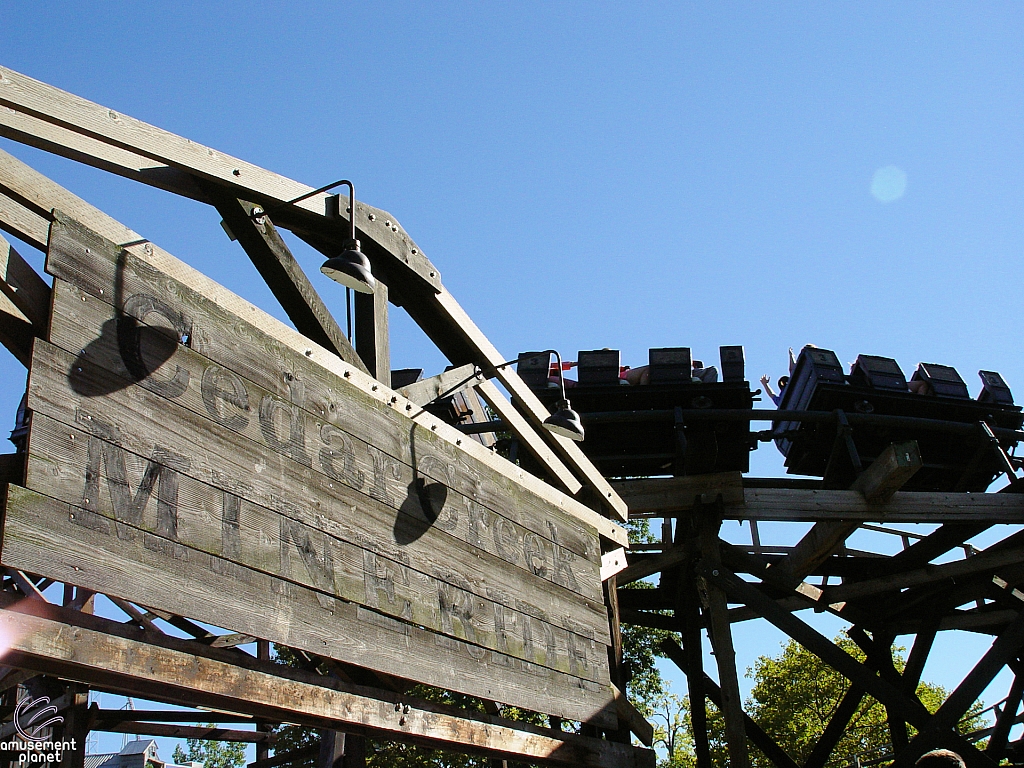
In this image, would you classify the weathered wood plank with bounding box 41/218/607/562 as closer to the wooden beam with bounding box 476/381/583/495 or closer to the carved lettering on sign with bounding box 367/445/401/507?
the carved lettering on sign with bounding box 367/445/401/507

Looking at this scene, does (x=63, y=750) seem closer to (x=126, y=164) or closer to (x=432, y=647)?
(x=432, y=647)

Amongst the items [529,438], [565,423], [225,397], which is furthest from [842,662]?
[225,397]

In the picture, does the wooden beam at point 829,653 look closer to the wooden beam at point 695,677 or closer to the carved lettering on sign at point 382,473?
the wooden beam at point 695,677

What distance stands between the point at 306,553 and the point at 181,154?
1.78 metres

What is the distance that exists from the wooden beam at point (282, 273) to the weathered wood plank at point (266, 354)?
0.21m

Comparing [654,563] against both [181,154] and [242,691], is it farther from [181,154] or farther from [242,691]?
[181,154]

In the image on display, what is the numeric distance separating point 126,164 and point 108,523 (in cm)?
158

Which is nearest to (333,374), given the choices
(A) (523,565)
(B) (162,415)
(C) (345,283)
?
(C) (345,283)

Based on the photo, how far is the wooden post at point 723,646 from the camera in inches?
310

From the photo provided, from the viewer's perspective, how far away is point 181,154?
4016 millimetres

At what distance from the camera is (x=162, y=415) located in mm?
3465

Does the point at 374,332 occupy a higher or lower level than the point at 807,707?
higher

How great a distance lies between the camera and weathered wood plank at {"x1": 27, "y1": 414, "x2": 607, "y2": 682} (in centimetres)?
309

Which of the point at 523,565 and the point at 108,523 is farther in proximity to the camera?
the point at 523,565
